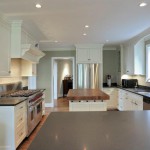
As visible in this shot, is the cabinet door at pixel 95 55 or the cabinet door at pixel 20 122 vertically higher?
the cabinet door at pixel 95 55

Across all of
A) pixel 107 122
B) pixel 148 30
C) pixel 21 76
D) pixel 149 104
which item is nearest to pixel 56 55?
pixel 21 76

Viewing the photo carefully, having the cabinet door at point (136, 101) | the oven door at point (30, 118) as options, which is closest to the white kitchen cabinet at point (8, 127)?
the oven door at point (30, 118)

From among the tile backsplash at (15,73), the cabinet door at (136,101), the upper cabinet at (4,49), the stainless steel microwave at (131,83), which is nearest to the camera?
the upper cabinet at (4,49)

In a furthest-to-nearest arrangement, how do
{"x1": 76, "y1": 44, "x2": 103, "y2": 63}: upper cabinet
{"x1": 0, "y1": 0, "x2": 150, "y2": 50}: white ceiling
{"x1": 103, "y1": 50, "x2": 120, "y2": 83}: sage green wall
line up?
{"x1": 103, "y1": 50, "x2": 120, "y2": 83}: sage green wall → {"x1": 76, "y1": 44, "x2": 103, "y2": 63}: upper cabinet → {"x1": 0, "y1": 0, "x2": 150, "y2": 50}: white ceiling

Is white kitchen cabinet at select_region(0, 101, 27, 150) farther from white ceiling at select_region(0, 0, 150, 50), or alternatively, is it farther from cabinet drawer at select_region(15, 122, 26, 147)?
white ceiling at select_region(0, 0, 150, 50)

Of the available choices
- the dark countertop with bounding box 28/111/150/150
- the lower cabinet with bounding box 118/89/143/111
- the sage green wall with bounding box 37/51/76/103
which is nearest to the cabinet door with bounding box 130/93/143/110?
the lower cabinet with bounding box 118/89/143/111

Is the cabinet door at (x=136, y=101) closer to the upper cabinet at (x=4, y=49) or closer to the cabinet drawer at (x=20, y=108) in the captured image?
the cabinet drawer at (x=20, y=108)

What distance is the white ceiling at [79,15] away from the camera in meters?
2.62

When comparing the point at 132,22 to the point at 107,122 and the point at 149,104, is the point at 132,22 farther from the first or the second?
the point at 107,122

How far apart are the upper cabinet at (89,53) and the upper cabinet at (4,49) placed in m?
3.28

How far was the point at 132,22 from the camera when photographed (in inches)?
142

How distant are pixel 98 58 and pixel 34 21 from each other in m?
3.37

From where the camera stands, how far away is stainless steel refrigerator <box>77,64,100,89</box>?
→ 6.14m

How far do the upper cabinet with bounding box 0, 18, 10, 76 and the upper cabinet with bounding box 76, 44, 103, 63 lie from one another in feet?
10.8
